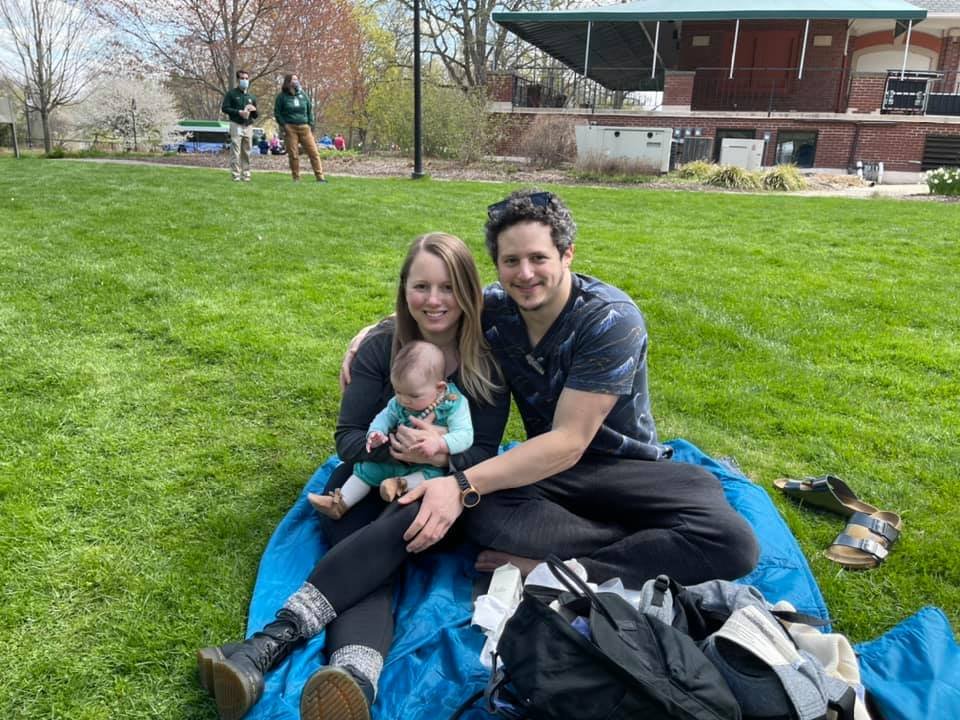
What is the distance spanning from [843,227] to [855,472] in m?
6.62

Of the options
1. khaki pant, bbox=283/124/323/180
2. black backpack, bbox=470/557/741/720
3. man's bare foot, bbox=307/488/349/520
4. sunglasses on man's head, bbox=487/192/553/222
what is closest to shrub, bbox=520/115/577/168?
khaki pant, bbox=283/124/323/180

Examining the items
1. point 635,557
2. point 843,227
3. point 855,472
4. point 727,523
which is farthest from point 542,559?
point 843,227

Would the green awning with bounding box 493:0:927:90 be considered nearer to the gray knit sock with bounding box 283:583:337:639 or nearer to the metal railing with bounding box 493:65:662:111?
the metal railing with bounding box 493:65:662:111

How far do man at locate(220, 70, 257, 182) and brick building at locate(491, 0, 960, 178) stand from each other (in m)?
7.83

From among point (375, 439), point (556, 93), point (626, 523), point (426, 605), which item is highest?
point (556, 93)

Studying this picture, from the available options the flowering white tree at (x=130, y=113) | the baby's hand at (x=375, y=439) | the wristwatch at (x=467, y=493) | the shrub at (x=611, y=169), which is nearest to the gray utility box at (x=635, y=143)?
the shrub at (x=611, y=169)

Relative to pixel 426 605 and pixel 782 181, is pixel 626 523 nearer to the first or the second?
pixel 426 605

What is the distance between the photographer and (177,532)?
9.64 ft

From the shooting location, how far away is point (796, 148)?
20203 mm

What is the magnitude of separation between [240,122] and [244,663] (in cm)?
1167

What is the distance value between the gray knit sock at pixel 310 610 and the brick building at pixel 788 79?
56.6 feet

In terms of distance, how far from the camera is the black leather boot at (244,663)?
1961 mm

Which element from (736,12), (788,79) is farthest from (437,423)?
(788,79)

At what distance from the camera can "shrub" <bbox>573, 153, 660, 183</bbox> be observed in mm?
14461
